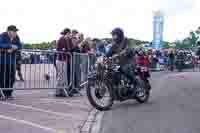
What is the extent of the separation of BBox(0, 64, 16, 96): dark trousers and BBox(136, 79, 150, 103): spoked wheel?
2892 mm

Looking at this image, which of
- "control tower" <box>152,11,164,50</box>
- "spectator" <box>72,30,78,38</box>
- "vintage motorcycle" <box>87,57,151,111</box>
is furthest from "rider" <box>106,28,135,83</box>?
"control tower" <box>152,11,164,50</box>

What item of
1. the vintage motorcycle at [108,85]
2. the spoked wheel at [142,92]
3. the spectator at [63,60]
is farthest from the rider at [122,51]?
the spectator at [63,60]

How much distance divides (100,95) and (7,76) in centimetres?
262

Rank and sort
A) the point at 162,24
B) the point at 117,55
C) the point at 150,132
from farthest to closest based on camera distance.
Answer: the point at 162,24 < the point at 117,55 < the point at 150,132

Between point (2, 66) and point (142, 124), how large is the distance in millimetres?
4467

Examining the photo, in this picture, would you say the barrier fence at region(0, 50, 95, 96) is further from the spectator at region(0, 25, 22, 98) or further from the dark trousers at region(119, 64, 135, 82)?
the dark trousers at region(119, 64, 135, 82)

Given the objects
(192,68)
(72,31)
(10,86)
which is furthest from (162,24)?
(10,86)

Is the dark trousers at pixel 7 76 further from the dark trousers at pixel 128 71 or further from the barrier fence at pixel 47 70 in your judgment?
the dark trousers at pixel 128 71

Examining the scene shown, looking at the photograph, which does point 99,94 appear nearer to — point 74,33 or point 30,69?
point 30,69

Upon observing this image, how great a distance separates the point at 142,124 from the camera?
851cm

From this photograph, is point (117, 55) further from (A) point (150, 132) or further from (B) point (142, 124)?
(A) point (150, 132)

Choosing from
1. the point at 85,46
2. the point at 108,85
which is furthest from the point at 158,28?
the point at 108,85

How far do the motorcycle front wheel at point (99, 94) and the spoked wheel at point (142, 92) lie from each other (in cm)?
122

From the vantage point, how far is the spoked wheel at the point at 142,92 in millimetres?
11641
